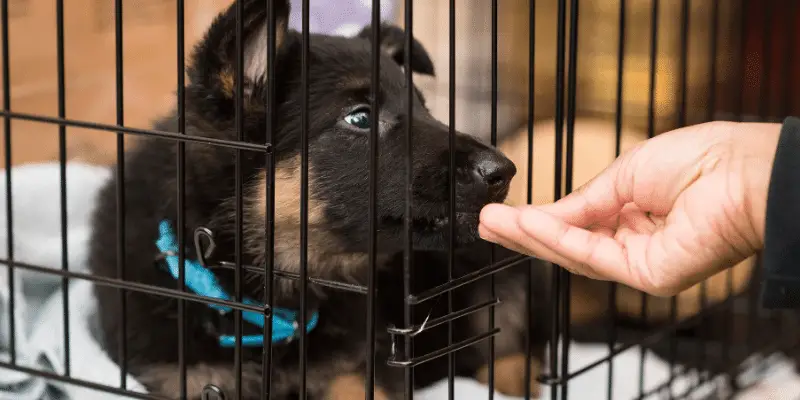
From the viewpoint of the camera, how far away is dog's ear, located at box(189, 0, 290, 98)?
1617 mm

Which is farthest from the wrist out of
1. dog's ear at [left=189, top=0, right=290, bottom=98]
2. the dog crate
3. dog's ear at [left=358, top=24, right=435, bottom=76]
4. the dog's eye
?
dog's ear at [left=358, top=24, right=435, bottom=76]

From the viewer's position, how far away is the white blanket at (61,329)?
6.91ft

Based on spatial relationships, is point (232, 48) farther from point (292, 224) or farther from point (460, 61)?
point (460, 61)

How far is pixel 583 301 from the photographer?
2762mm

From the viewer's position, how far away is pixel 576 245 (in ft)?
4.11

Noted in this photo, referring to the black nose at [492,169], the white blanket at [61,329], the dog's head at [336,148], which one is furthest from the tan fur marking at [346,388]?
the black nose at [492,169]

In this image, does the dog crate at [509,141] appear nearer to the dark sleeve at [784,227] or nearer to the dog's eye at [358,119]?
the dog's eye at [358,119]

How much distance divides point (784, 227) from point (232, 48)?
103 cm

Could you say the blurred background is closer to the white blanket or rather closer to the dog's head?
the white blanket

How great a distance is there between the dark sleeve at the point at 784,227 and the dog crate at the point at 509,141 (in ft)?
1.41

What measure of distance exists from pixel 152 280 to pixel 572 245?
107 centimetres

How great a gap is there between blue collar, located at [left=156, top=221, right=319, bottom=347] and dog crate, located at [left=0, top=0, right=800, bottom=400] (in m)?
0.06

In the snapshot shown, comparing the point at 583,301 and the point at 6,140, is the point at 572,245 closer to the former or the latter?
the point at 6,140

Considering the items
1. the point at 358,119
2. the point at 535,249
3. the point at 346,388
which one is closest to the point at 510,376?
the point at 346,388
